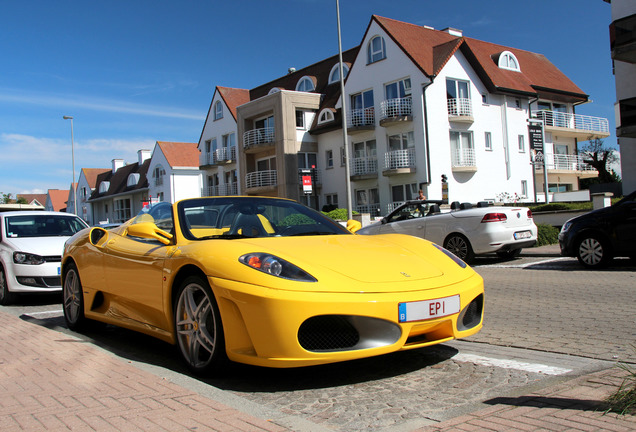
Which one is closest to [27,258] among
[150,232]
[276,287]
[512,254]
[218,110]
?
[150,232]

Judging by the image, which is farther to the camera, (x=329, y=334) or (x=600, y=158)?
(x=600, y=158)

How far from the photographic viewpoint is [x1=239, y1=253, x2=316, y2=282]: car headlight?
144 inches

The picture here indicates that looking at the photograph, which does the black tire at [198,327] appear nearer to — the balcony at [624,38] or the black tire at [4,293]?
the black tire at [4,293]

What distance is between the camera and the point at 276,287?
139 inches

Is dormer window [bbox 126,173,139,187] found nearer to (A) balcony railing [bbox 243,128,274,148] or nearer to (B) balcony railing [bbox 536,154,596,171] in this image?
(A) balcony railing [bbox 243,128,274,148]

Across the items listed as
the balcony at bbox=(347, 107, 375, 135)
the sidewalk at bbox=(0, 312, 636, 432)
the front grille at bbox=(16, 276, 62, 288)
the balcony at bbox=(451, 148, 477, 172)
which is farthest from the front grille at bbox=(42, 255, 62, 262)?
the balcony at bbox=(347, 107, 375, 135)

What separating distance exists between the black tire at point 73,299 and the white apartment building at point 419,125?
2111cm

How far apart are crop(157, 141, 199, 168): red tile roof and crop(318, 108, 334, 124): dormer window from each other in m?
24.0

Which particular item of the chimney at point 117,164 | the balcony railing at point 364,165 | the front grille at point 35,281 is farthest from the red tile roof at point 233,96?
the front grille at point 35,281

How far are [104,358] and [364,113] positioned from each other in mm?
30376

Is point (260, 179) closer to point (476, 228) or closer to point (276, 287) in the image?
point (476, 228)

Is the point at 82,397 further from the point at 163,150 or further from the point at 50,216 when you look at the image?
the point at 163,150

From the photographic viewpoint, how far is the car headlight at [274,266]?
3.66 meters

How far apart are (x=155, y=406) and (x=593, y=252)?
9.63 meters
